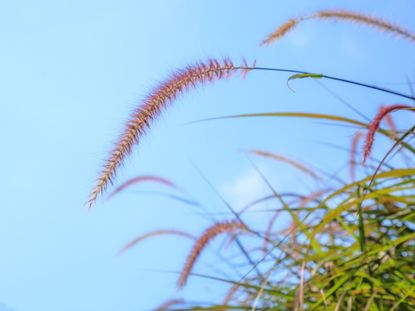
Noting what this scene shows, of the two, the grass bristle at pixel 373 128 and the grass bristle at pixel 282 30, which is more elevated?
the grass bristle at pixel 282 30

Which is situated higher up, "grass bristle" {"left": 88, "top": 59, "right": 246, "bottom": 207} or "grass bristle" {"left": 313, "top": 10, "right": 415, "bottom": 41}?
"grass bristle" {"left": 313, "top": 10, "right": 415, "bottom": 41}

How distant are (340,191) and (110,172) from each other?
26.8 inches

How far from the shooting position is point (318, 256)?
1959mm

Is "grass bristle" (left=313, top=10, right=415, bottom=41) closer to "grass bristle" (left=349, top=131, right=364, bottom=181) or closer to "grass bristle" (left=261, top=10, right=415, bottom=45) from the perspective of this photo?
"grass bristle" (left=261, top=10, right=415, bottom=45)

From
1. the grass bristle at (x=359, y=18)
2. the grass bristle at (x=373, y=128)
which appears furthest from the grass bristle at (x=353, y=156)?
the grass bristle at (x=373, y=128)

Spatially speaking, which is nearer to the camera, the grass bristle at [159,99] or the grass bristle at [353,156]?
the grass bristle at [159,99]

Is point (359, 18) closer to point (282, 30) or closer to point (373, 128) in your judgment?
point (282, 30)

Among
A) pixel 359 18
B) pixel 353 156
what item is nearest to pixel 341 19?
pixel 359 18

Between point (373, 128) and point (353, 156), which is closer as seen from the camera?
point (373, 128)

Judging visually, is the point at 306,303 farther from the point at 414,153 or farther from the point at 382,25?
the point at 382,25

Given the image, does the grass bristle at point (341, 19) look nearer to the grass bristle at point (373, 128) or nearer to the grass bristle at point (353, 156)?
the grass bristle at point (353, 156)

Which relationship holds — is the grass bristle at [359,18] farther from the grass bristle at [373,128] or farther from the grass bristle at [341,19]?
the grass bristle at [373,128]

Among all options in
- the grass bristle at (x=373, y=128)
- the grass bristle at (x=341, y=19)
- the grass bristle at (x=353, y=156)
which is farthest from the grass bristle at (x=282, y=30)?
the grass bristle at (x=373, y=128)

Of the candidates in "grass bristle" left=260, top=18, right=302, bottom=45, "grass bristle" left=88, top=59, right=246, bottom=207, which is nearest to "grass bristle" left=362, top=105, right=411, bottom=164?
"grass bristle" left=88, top=59, right=246, bottom=207
